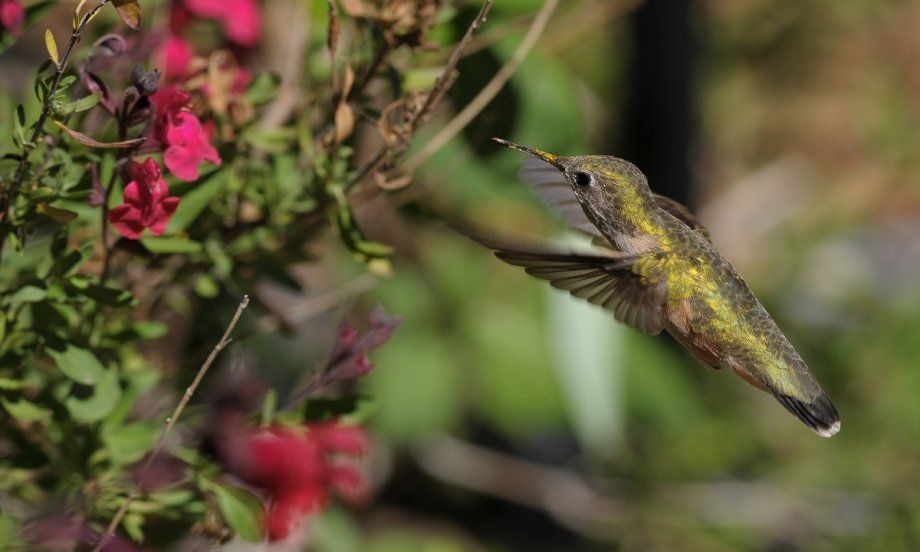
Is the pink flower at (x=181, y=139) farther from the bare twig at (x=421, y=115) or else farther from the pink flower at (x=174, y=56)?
the pink flower at (x=174, y=56)

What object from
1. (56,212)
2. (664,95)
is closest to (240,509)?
(56,212)

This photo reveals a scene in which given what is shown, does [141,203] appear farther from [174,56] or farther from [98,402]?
[174,56]

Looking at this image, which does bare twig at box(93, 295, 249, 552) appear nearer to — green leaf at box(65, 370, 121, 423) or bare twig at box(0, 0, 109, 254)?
green leaf at box(65, 370, 121, 423)

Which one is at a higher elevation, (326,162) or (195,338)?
(326,162)

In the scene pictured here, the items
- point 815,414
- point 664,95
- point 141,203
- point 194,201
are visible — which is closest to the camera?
point 141,203

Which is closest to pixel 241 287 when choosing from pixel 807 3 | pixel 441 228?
pixel 441 228

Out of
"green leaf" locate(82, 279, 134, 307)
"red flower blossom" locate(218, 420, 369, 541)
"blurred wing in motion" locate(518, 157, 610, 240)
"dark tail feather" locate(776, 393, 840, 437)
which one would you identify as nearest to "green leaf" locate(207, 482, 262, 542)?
"red flower blossom" locate(218, 420, 369, 541)

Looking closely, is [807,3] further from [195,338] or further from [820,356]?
[195,338]
